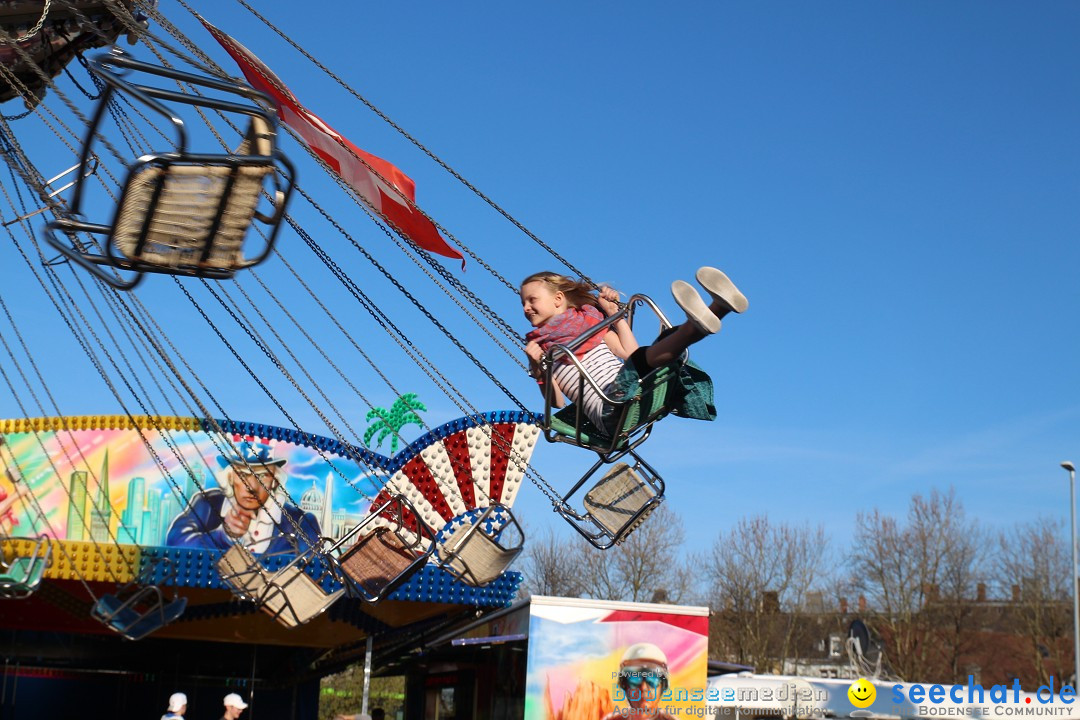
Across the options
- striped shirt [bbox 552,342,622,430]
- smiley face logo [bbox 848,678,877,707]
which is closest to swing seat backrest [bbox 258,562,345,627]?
striped shirt [bbox 552,342,622,430]

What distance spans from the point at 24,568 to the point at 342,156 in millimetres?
7000

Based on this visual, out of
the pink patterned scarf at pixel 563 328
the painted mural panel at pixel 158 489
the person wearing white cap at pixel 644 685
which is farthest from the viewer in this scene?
the painted mural panel at pixel 158 489

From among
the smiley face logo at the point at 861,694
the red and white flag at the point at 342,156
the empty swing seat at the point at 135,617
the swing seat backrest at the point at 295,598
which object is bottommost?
the smiley face logo at the point at 861,694

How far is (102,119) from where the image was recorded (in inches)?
150

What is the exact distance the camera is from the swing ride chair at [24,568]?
12.6 meters

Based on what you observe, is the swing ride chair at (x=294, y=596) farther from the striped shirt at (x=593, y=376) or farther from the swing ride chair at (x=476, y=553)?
the striped shirt at (x=593, y=376)

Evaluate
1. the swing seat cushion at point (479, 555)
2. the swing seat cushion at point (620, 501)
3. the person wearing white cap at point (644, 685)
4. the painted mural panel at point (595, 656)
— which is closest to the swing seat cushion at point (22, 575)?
the painted mural panel at point (595, 656)

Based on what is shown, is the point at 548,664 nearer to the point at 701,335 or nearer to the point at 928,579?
the point at 701,335

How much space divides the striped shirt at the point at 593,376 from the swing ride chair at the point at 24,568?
858 cm

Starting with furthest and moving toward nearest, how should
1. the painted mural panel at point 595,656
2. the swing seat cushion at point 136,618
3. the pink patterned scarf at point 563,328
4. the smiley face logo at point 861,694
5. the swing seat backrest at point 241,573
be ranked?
1. the painted mural panel at point 595,656
2. the smiley face logo at point 861,694
3. the swing seat cushion at point 136,618
4. the swing seat backrest at point 241,573
5. the pink patterned scarf at point 563,328

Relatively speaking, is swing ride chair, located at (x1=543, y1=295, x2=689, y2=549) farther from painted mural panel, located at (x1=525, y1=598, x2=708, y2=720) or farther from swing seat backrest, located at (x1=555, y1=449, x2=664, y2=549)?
painted mural panel, located at (x1=525, y1=598, x2=708, y2=720)

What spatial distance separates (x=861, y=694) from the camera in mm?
13281

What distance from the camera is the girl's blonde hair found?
6195mm

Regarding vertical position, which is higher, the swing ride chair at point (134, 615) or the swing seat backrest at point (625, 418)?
the swing seat backrest at point (625, 418)
